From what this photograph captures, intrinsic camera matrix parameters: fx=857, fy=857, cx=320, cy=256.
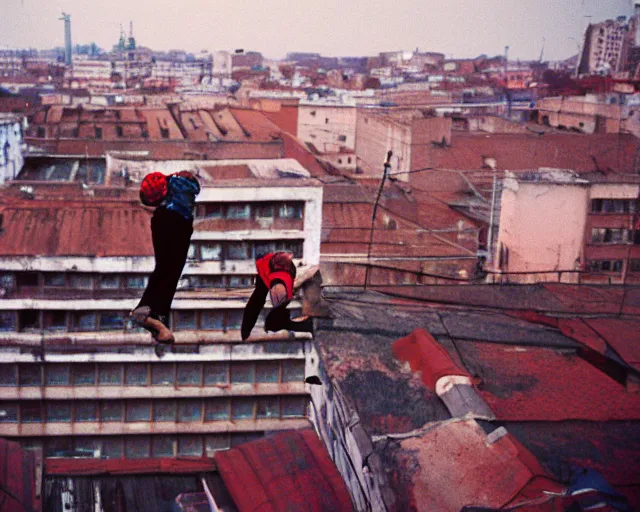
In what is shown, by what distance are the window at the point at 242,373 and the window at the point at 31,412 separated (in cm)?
185

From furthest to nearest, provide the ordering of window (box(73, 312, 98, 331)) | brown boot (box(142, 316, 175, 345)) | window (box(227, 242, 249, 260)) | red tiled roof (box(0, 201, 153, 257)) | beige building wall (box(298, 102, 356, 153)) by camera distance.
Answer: beige building wall (box(298, 102, 356, 153)) < window (box(227, 242, 249, 260)) < window (box(73, 312, 98, 331)) < red tiled roof (box(0, 201, 153, 257)) < brown boot (box(142, 316, 175, 345))

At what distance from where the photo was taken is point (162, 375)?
8.27 m

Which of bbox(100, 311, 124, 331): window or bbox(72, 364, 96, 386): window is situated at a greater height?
bbox(100, 311, 124, 331): window

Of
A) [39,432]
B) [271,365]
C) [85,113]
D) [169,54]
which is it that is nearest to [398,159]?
[85,113]

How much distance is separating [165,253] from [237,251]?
5768 mm

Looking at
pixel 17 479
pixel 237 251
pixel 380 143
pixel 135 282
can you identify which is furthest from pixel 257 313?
pixel 380 143

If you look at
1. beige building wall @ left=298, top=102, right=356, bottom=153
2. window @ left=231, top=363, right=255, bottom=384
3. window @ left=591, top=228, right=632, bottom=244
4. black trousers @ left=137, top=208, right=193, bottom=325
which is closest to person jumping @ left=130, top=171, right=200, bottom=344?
black trousers @ left=137, top=208, right=193, bottom=325

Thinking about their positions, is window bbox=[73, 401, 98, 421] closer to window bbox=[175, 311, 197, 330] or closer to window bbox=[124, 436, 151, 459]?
window bbox=[124, 436, 151, 459]

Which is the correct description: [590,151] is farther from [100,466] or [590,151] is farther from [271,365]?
[100,466]

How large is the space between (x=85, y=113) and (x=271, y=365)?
1060cm

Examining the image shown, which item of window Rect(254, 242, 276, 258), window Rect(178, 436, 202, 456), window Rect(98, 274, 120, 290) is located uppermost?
window Rect(254, 242, 276, 258)

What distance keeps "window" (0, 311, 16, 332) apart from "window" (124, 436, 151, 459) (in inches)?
61.0

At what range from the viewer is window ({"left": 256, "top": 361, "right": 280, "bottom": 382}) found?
839 centimetres

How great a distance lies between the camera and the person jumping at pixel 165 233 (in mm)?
2518
